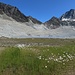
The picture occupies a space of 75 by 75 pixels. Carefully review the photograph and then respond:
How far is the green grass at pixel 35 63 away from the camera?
16375 millimetres

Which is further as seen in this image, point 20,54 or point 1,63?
point 20,54

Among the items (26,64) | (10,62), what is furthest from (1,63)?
(26,64)

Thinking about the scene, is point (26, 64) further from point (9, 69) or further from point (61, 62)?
point (61, 62)

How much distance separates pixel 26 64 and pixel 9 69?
136 cm

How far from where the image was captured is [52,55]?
19516 millimetres

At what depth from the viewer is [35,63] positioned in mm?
17234

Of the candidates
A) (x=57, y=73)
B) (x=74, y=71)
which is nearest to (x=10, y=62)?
(x=57, y=73)

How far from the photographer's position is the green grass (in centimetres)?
1638

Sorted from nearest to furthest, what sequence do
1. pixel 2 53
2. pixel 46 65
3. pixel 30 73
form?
pixel 30 73 → pixel 46 65 → pixel 2 53

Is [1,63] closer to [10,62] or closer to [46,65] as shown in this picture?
[10,62]

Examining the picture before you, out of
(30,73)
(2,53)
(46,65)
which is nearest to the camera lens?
(30,73)

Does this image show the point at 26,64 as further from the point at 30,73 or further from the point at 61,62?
the point at 61,62

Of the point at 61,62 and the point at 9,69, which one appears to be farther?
the point at 61,62

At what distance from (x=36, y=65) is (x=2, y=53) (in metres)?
3.58
